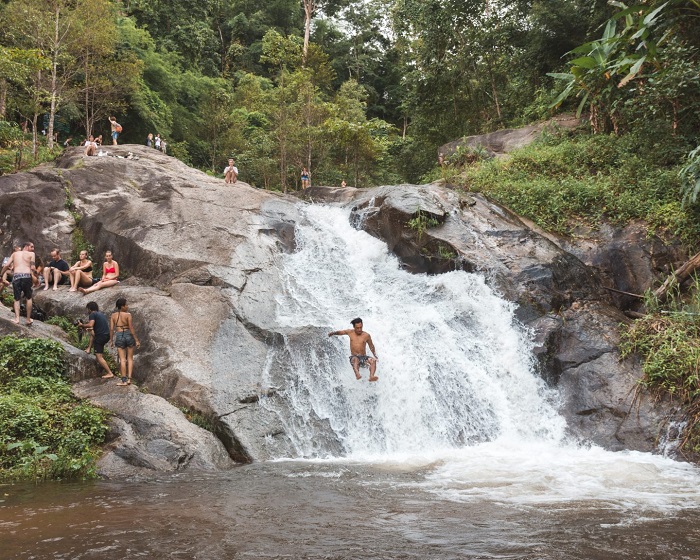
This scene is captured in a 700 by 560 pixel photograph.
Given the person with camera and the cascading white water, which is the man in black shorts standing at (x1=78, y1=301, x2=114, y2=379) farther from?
the cascading white water

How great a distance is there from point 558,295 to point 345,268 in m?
5.14

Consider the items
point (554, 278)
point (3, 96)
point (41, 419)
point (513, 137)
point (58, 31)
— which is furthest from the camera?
point (513, 137)

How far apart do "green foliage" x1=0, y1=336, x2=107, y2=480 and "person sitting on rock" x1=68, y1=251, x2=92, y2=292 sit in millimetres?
2546

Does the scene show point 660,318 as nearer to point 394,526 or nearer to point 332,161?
point 394,526

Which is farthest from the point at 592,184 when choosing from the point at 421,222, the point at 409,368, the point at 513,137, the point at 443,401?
the point at 443,401

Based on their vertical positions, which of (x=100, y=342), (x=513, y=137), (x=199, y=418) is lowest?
(x=199, y=418)

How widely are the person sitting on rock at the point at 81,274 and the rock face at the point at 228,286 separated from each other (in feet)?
1.03

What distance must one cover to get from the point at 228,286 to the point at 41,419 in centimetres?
456

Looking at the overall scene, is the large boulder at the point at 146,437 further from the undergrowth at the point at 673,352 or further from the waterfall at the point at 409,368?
the undergrowth at the point at 673,352

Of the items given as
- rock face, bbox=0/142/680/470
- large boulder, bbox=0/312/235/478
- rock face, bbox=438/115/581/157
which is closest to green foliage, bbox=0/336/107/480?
large boulder, bbox=0/312/235/478

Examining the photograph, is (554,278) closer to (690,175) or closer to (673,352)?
(673,352)

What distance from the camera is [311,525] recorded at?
204 inches

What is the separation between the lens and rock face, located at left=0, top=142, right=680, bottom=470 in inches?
352

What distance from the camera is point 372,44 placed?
43.1 meters
